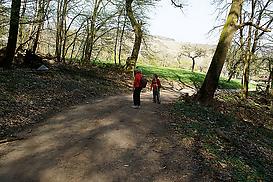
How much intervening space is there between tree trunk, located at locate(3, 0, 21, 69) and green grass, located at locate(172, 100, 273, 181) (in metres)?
8.31

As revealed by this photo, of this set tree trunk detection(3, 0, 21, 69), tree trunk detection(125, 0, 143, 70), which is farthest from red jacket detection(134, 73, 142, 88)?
tree trunk detection(125, 0, 143, 70)

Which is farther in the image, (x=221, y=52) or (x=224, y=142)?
(x=221, y=52)

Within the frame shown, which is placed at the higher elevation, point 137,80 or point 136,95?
point 137,80

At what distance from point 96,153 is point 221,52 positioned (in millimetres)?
9762

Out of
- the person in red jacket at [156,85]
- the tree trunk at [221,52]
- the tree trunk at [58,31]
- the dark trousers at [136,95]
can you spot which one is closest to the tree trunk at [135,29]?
the tree trunk at [58,31]

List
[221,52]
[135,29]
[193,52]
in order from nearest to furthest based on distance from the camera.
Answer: [221,52] < [135,29] < [193,52]

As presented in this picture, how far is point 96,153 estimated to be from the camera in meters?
8.39

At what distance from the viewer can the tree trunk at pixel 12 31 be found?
1420 centimetres

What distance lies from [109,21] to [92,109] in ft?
52.7

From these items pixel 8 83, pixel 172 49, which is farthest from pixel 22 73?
pixel 172 49

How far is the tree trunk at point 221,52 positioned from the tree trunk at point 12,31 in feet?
31.3

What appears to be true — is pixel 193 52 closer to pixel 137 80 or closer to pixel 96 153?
pixel 137 80

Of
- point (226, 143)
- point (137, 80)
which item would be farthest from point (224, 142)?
point (137, 80)

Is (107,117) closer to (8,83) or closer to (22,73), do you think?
(8,83)
